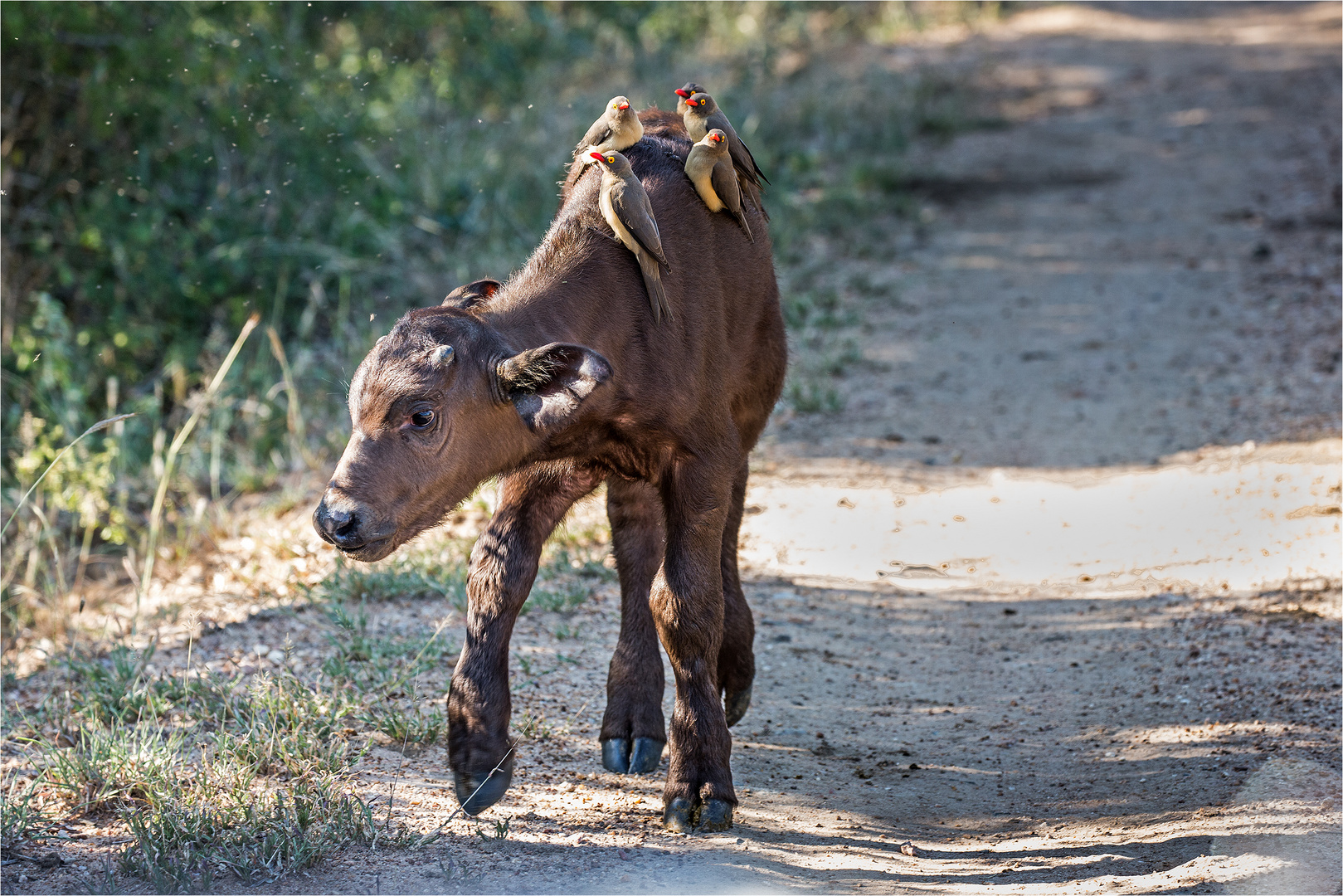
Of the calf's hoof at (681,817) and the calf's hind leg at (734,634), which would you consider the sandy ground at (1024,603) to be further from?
the calf's hind leg at (734,634)

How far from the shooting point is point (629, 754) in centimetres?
487

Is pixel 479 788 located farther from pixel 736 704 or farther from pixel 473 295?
pixel 473 295

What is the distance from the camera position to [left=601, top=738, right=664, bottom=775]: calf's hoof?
191 inches

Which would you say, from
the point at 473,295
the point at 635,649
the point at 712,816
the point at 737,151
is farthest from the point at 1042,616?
the point at 473,295

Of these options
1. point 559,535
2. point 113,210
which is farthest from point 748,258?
point 113,210

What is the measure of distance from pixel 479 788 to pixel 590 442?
3.76 feet

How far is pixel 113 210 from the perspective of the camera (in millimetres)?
9547

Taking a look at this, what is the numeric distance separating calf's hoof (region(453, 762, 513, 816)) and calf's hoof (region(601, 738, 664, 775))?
69 centimetres

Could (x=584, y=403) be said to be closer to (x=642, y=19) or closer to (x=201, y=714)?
(x=201, y=714)

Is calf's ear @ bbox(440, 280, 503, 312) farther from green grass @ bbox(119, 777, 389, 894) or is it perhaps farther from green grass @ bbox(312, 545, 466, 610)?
green grass @ bbox(312, 545, 466, 610)

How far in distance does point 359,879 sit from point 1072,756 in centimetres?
272

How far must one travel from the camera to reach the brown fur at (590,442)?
377 cm

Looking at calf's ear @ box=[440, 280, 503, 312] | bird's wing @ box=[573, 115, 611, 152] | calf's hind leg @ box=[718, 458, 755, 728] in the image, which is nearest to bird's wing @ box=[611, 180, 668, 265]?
Result: calf's ear @ box=[440, 280, 503, 312]

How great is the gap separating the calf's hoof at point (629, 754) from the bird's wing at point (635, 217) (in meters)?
1.79
